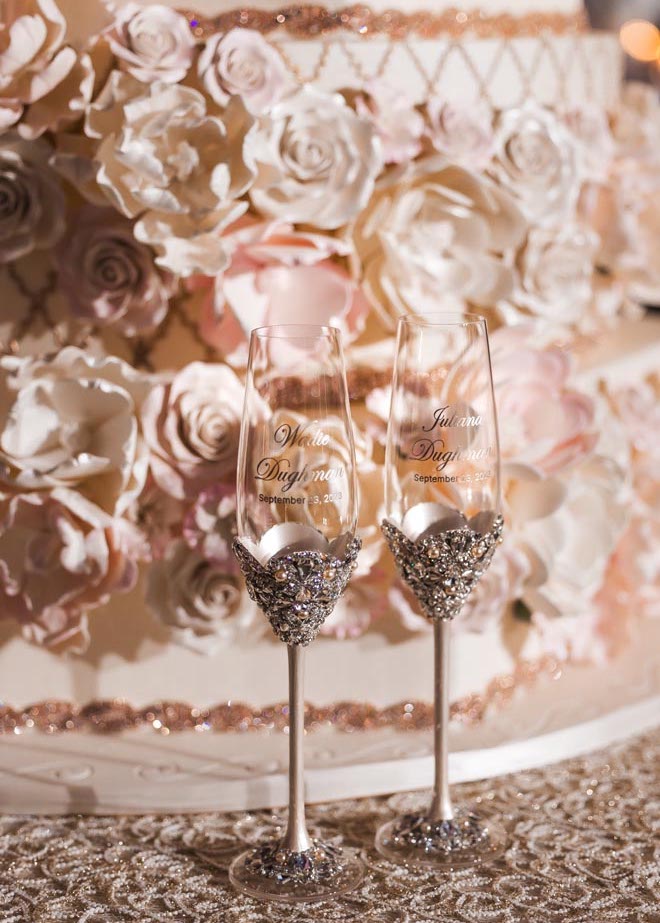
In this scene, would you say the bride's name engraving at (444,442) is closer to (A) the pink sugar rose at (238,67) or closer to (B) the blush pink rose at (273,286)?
(B) the blush pink rose at (273,286)

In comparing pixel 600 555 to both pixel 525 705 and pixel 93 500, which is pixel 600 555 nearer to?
pixel 525 705

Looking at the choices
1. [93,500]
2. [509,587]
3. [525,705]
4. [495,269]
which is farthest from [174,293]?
[525,705]

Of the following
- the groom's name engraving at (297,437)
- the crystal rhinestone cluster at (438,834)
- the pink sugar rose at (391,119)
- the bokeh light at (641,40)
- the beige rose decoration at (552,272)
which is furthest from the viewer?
the bokeh light at (641,40)

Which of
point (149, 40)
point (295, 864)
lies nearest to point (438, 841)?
point (295, 864)

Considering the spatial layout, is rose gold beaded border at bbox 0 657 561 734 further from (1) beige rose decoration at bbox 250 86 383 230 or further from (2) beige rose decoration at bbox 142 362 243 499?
(1) beige rose decoration at bbox 250 86 383 230

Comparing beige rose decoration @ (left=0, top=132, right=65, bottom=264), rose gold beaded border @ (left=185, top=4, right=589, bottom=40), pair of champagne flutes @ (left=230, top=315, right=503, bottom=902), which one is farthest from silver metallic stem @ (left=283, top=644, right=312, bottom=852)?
rose gold beaded border @ (left=185, top=4, right=589, bottom=40)

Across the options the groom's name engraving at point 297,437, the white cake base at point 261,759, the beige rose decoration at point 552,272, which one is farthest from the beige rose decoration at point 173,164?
the white cake base at point 261,759
